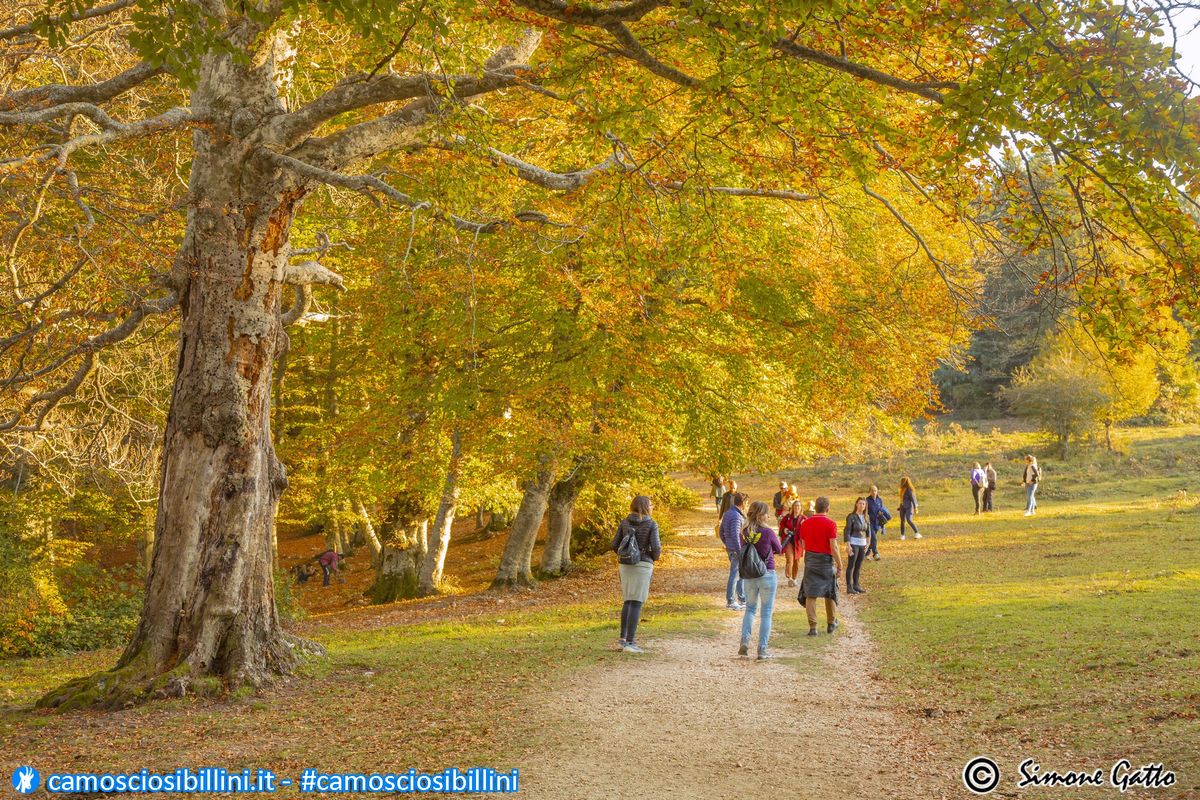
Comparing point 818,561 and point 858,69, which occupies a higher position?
point 858,69

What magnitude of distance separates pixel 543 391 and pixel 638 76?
26.3 feet

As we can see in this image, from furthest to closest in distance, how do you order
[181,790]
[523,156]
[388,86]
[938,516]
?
1. [938,516]
2. [523,156]
3. [388,86]
4. [181,790]

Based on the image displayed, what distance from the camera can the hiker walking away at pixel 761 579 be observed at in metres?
10.4

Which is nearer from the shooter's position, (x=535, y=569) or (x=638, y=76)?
(x=638, y=76)

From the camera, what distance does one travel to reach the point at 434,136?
29.2 feet

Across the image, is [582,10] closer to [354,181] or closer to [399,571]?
[354,181]

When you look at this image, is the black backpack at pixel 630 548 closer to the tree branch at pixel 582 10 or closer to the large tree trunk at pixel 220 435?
the large tree trunk at pixel 220 435

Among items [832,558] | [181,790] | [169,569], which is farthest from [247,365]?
[832,558]

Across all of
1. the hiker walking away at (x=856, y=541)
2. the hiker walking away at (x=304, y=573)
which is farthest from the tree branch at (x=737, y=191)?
the hiker walking away at (x=304, y=573)

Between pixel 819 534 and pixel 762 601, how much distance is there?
1.54m

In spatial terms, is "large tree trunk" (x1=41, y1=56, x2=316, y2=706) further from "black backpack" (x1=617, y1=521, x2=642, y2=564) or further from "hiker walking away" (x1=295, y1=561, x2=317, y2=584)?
"hiker walking away" (x1=295, y1=561, x2=317, y2=584)

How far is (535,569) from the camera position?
2480 centimetres

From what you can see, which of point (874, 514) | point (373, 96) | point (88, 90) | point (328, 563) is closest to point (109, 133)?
point (88, 90)

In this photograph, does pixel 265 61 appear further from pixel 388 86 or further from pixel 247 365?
pixel 247 365
